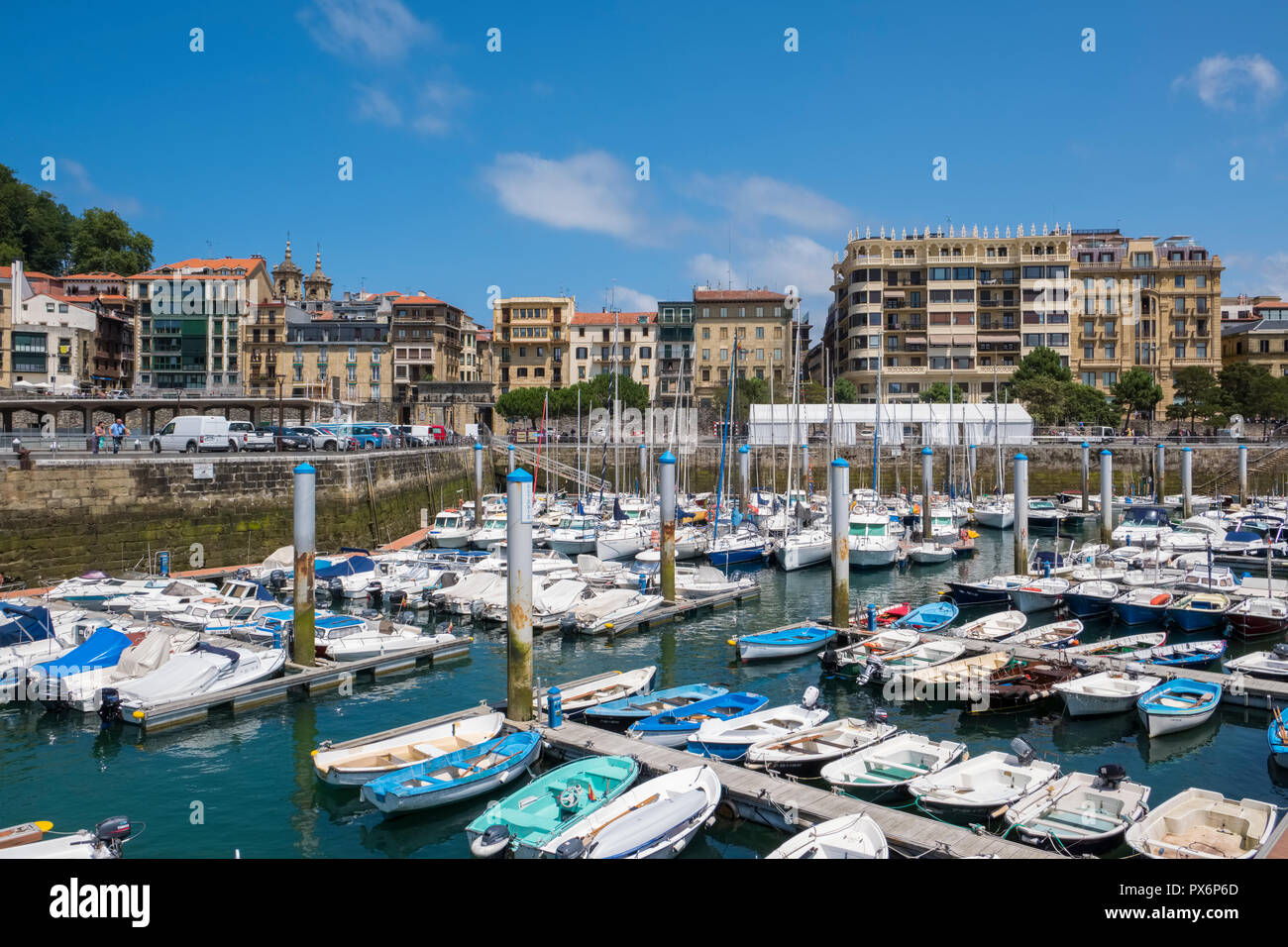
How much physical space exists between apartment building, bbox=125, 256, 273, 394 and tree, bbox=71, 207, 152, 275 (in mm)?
22190

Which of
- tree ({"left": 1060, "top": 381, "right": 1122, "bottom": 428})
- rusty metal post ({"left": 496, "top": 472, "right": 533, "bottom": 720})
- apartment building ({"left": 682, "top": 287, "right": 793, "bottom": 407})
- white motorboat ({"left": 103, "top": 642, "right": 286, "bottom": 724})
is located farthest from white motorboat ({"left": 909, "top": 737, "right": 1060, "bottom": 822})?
apartment building ({"left": 682, "top": 287, "right": 793, "bottom": 407})

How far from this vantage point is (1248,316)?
12094 centimetres

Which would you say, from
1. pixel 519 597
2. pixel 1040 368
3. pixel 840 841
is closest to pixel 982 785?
pixel 840 841

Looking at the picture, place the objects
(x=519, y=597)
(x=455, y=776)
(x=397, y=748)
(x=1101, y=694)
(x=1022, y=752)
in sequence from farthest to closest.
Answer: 1. (x=1101, y=694)
2. (x=519, y=597)
3. (x=397, y=748)
4. (x=1022, y=752)
5. (x=455, y=776)

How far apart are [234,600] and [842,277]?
98.4 meters

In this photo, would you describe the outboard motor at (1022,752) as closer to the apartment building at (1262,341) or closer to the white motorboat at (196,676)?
the white motorboat at (196,676)

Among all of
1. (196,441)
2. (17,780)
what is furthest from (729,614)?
(196,441)

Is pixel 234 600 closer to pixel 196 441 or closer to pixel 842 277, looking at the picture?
pixel 196 441

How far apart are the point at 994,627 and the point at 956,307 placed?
271 ft

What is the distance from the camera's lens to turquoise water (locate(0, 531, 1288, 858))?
1603 cm

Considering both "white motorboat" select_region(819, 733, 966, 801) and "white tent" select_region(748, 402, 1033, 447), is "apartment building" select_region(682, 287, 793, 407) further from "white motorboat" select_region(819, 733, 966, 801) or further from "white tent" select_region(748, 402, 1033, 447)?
"white motorboat" select_region(819, 733, 966, 801)

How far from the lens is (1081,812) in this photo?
1547cm

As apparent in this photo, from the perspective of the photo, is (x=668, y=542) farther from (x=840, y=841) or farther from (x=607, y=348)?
(x=607, y=348)
